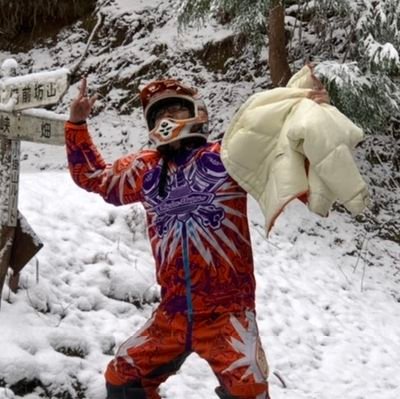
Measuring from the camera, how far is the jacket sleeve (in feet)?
12.1

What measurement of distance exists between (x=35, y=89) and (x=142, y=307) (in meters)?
2.12

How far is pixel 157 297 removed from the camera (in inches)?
238

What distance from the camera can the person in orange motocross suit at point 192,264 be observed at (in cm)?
332

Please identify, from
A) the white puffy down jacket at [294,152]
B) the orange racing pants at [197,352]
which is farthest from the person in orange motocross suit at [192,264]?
the white puffy down jacket at [294,152]

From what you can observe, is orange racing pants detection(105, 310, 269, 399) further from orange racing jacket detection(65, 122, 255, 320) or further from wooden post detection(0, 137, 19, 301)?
wooden post detection(0, 137, 19, 301)

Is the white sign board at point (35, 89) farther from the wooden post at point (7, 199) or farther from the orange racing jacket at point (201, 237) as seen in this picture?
the orange racing jacket at point (201, 237)

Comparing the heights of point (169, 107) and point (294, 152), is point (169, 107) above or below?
above

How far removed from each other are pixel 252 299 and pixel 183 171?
726 mm

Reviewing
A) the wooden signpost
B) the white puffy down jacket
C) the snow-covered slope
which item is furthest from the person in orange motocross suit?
the wooden signpost

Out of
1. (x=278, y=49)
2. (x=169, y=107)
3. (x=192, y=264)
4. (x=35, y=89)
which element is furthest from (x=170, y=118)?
(x=278, y=49)

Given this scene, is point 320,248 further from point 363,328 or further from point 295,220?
point 363,328

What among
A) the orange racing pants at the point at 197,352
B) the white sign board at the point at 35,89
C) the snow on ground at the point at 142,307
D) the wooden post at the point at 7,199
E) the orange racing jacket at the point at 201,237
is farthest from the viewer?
the wooden post at the point at 7,199

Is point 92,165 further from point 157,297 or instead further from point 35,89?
point 157,297

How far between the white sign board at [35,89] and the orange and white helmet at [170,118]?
120 centimetres
